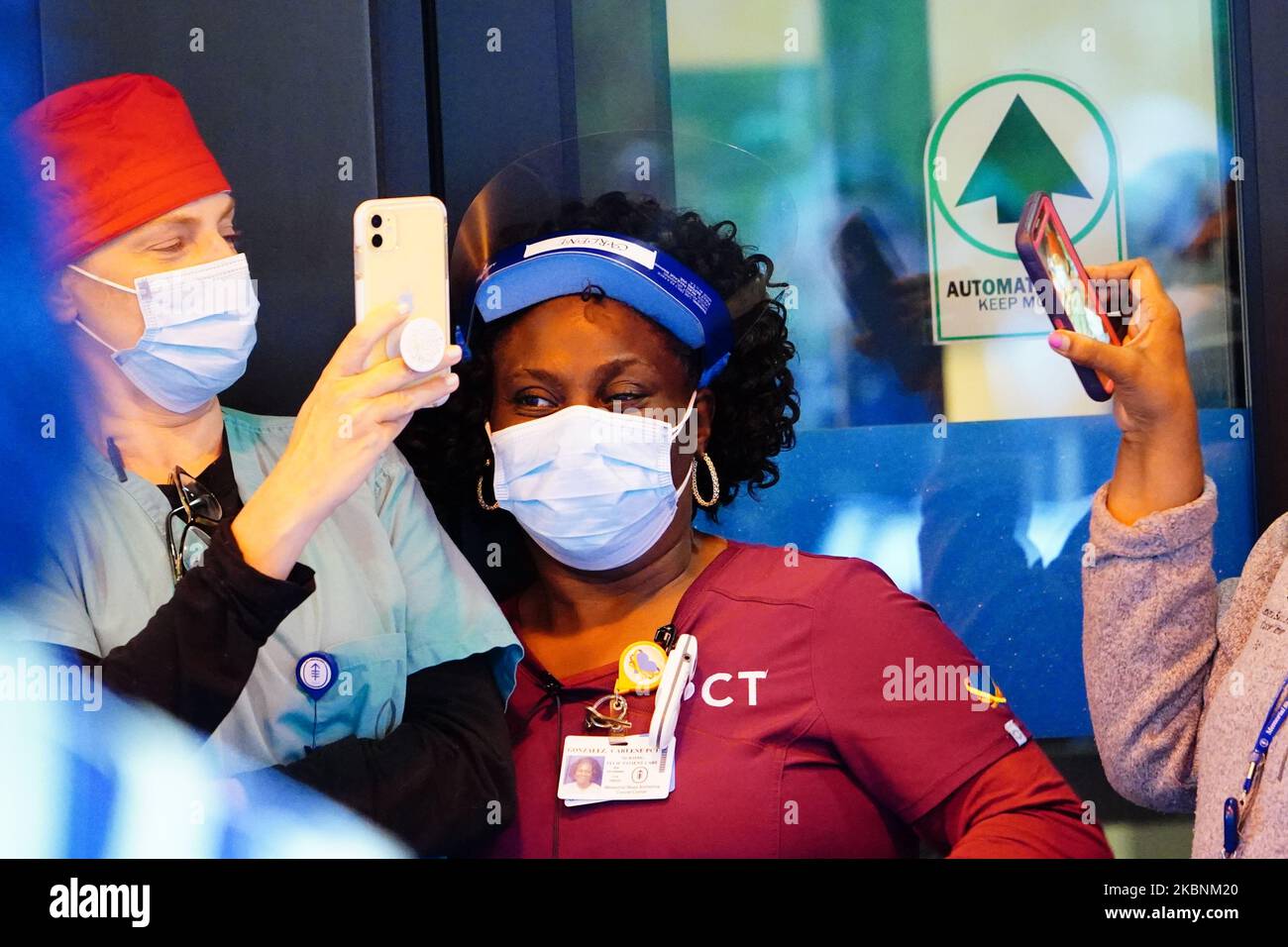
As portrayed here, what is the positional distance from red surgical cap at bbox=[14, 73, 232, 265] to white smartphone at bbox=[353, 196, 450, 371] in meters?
0.30

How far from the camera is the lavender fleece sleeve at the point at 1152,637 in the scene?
1933 mm

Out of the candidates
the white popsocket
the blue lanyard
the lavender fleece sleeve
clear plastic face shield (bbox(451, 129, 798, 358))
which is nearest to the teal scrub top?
the white popsocket

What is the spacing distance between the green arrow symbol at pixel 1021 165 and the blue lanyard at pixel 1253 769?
34.3 inches

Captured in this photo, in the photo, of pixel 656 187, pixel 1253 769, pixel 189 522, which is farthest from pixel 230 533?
pixel 1253 769

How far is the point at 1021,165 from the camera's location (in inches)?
87.7

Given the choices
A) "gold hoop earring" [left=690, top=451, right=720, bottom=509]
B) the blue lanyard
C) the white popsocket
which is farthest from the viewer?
"gold hoop earring" [left=690, top=451, right=720, bottom=509]

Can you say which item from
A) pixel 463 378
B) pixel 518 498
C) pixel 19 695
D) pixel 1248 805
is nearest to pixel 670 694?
pixel 518 498

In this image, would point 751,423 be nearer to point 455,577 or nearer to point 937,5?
point 455,577

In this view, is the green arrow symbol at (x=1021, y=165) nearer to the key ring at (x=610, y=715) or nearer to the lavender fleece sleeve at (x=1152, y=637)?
the lavender fleece sleeve at (x=1152, y=637)

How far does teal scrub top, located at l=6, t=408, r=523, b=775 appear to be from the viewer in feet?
6.78

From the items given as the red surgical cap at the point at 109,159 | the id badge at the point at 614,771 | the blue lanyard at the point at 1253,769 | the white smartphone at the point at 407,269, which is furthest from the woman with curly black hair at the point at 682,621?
the red surgical cap at the point at 109,159

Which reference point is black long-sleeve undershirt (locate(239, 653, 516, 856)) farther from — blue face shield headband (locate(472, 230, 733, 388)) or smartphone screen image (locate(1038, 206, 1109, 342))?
smartphone screen image (locate(1038, 206, 1109, 342))

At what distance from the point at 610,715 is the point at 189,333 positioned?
89 centimetres

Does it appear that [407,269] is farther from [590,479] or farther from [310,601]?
[310,601]
